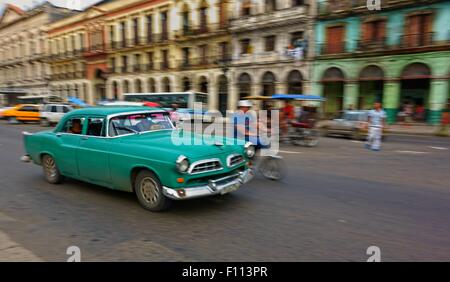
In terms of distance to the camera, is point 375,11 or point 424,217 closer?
point 424,217

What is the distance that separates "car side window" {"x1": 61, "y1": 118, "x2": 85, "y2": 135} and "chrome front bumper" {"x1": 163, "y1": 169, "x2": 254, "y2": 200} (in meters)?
2.52

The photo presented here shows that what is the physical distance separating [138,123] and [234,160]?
1.96 m

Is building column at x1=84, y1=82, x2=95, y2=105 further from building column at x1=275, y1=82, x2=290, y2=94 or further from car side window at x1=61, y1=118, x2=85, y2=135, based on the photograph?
car side window at x1=61, y1=118, x2=85, y2=135

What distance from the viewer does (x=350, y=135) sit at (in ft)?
52.9

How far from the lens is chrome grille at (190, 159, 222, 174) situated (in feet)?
15.6

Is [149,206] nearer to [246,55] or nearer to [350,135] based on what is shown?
[350,135]

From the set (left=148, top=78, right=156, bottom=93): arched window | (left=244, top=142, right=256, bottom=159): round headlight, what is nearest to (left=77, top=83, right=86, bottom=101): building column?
(left=148, top=78, right=156, bottom=93): arched window

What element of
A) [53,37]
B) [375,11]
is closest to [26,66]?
[53,37]

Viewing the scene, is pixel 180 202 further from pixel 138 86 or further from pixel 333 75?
pixel 138 86

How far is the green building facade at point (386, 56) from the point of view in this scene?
21.9 meters

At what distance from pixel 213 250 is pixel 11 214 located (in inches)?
137

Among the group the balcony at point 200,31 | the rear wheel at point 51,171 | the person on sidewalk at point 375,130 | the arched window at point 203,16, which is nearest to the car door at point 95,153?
the rear wheel at point 51,171

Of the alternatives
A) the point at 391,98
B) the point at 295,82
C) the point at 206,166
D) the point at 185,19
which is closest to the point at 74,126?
the point at 206,166

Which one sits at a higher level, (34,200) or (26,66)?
(26,66)
